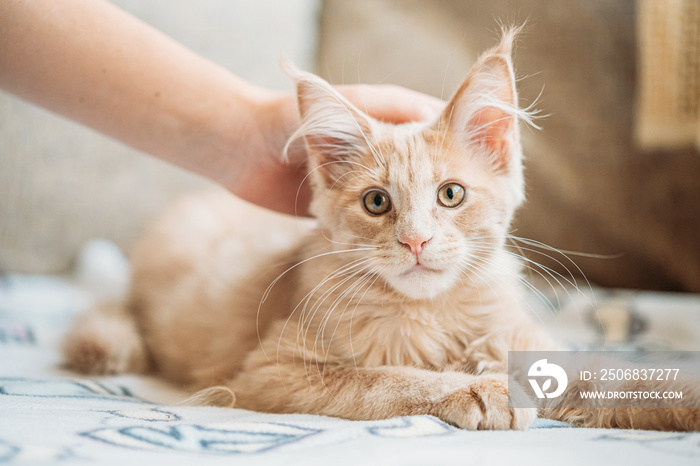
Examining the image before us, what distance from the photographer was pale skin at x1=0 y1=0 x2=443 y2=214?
1190 mm

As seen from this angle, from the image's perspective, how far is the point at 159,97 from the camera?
4.27ft

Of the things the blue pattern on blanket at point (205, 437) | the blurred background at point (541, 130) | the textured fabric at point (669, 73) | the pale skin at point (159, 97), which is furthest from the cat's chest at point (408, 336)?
the textured fabric at point (669, 73)

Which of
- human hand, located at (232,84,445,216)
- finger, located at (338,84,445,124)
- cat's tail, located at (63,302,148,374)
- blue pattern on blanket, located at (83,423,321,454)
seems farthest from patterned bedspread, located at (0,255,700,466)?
finger, located at (338,84,445,124)

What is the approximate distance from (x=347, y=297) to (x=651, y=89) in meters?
1.40

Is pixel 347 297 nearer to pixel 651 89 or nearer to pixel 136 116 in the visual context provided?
pixel 136 116

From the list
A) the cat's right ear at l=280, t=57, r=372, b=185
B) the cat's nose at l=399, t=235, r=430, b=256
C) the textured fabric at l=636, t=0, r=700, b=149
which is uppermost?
the textured fabric at l=636, t=0, r=700, b=149

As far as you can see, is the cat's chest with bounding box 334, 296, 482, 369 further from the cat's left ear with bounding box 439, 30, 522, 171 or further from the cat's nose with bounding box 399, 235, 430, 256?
the cat's left ear with bounding box 439, 30, 522, 171

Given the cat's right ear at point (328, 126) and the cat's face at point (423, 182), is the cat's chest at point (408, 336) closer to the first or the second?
the cat's face at point (423, 182)

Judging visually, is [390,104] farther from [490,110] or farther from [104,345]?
[104,345]

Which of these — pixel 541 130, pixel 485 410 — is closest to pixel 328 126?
pixel 485 410

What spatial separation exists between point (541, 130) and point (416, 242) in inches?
47.5

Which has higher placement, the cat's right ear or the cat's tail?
the cat's right ear

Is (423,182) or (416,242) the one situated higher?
(423,182)

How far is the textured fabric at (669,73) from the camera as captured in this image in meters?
1.75
